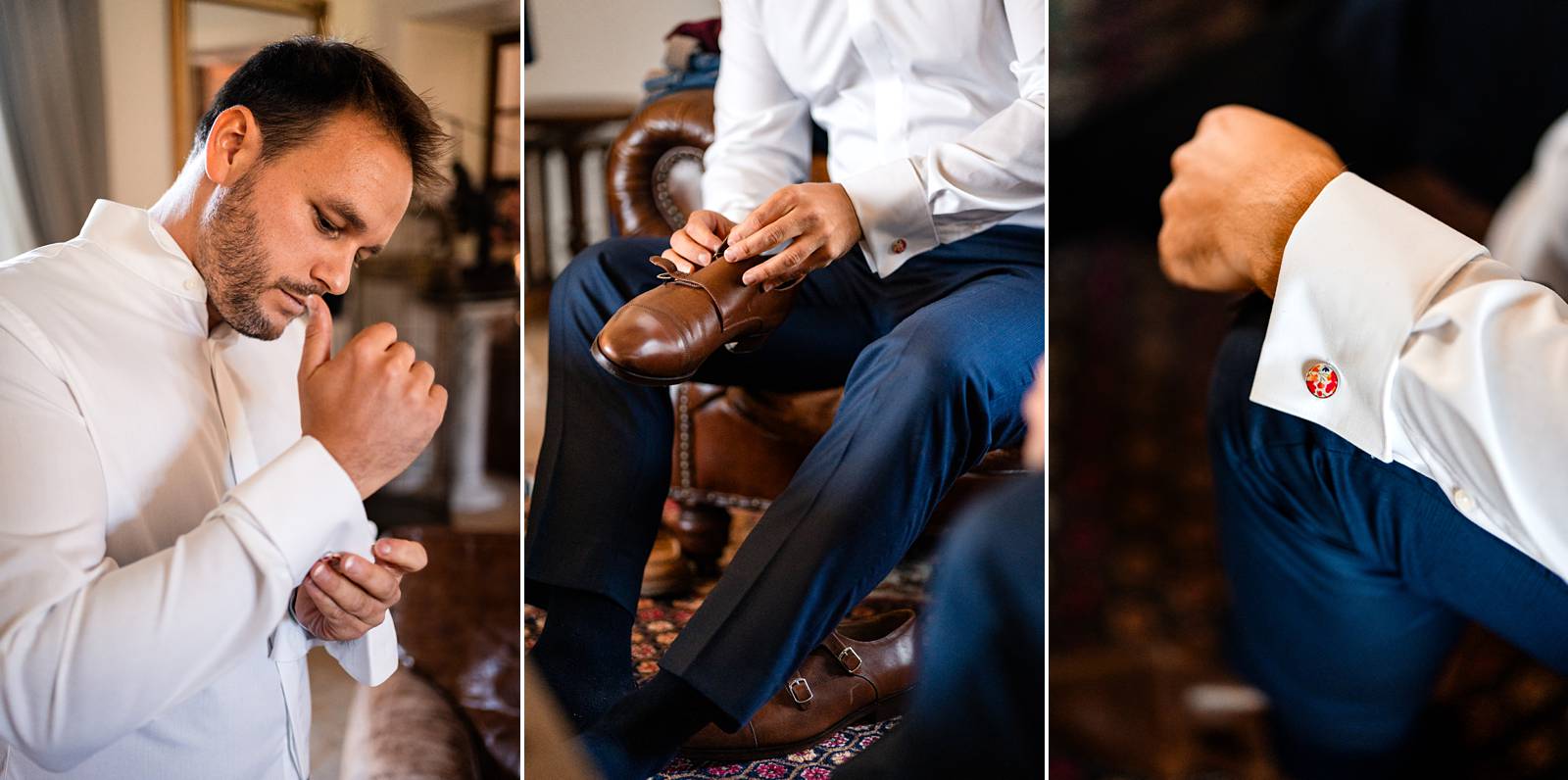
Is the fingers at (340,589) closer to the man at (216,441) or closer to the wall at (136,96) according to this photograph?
the man at (216,441)

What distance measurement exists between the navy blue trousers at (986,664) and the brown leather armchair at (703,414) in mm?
75

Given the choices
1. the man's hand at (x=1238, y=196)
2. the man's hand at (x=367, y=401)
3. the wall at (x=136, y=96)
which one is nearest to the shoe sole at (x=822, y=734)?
the man's hand at (x=367, y=401)

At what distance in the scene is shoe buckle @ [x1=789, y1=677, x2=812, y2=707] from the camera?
56.3 inches

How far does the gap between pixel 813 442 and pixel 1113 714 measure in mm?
531

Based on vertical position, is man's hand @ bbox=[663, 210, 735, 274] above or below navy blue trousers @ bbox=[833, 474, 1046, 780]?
above

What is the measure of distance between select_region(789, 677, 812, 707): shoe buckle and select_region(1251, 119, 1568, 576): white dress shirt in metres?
0.68

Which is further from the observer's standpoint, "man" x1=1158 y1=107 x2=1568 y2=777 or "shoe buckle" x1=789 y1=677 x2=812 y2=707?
"shoe buckle" x1=789 y1=677 x2=812 y2=707

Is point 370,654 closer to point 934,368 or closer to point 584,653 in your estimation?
point 584,653

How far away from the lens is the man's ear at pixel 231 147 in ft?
4.81

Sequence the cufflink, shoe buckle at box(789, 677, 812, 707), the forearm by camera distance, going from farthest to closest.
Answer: shoe buckle at box(789, 677, 812, 707), the cufflink, the forearm

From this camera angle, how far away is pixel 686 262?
1428 millimetres

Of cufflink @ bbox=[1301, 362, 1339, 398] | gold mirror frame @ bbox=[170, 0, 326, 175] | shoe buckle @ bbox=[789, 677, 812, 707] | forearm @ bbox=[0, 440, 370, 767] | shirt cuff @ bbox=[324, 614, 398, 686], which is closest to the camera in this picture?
forearm @ bbox=[0, 440, 370, 767]

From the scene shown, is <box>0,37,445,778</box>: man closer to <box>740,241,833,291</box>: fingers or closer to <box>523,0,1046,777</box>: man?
<box>523,0,1046,777</box>: man

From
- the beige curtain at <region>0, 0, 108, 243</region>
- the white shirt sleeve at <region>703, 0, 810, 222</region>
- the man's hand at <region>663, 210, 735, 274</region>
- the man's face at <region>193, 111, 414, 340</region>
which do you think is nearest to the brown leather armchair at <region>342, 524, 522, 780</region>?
the man's face at <region>193, 111, 414, 340</region>
